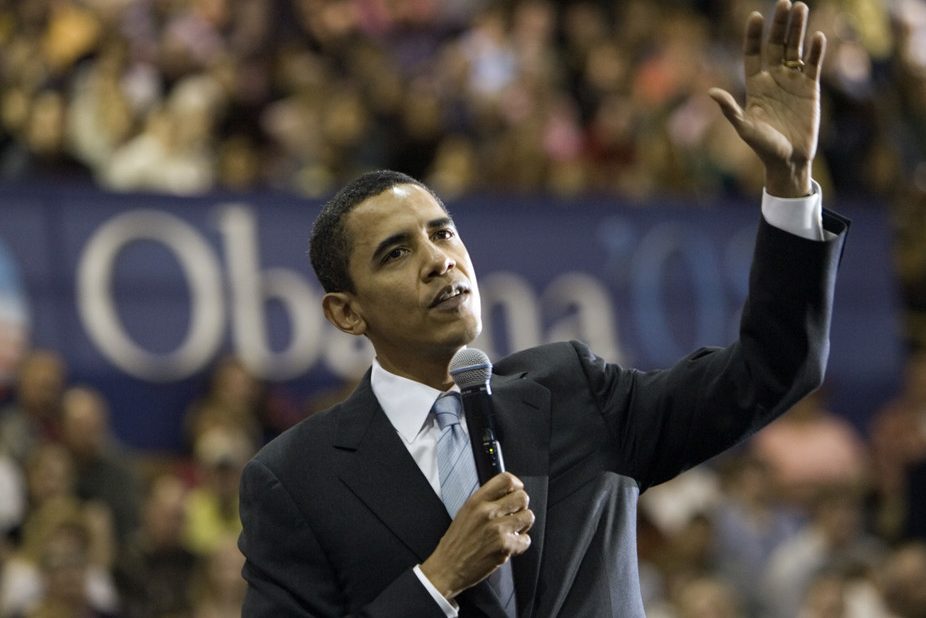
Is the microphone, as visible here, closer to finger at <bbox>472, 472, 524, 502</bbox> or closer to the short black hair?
finger at <bbox>472, 472, 524, 502</bbox>

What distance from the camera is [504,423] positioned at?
255 centimetres

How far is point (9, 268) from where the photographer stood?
701cm

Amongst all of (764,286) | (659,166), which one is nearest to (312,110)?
(659,166)

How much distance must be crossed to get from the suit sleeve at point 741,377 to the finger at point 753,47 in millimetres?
236

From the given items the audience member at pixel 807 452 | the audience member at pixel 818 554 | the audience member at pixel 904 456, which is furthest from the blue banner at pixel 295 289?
the audience member at pixel 818 554

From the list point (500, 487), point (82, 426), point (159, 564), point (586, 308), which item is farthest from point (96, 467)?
point (500, 487)

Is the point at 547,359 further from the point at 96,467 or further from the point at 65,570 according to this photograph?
the point at 96,467

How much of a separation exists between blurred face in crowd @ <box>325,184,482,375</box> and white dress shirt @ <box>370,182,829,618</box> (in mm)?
40

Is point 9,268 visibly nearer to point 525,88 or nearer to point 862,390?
point 525,88

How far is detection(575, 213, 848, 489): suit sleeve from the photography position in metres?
2.37

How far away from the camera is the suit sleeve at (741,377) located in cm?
237

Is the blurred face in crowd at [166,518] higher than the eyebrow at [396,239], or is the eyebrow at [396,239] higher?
the eyebrow at [396,239]

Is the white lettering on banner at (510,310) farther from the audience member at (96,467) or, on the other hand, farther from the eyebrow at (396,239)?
the eyebrow at (396,239)

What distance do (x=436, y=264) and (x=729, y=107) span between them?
0.51 meters
